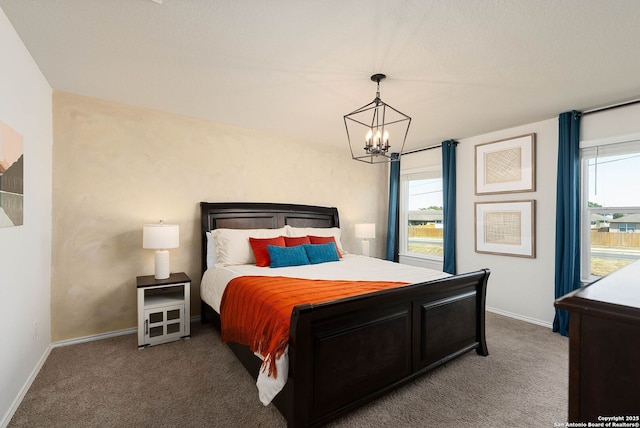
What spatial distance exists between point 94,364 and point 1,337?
961 mm

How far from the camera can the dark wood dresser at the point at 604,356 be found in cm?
67

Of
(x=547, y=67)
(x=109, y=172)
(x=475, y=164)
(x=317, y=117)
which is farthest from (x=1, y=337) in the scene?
(x=475, y=164)

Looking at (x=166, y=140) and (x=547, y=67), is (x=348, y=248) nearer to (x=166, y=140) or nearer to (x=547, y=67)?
(x=166, y=140)

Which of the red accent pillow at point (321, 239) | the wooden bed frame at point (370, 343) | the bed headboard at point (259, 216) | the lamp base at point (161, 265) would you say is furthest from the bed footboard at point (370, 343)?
the bed headboard at point (259, 216)

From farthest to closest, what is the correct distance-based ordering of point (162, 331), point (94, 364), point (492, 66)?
1. point (162, 331)
2. point (94, 364)
3. point (492, 66)

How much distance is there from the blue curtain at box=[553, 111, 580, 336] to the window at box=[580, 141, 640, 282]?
17cm

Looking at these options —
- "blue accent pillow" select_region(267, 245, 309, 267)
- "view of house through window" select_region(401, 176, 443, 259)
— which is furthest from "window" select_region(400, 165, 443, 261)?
"blue accent pillow" select_region(267, 245, 309, 267)

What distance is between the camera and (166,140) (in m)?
3.55

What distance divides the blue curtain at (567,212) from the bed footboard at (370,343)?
1471 millimetres

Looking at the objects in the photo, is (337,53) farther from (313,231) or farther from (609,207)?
(609,207)

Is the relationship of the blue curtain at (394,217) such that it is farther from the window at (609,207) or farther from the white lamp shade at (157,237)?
the white lamp shade at (157,237)

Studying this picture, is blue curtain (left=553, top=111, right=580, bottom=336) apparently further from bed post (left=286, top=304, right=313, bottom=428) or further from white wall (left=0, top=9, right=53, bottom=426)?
white wall (left=0, top=9, right=53, bottom=426)

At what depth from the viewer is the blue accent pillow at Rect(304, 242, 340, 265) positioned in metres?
3.70

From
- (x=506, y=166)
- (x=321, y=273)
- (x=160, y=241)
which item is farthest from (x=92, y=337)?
(x=506, y=166)
